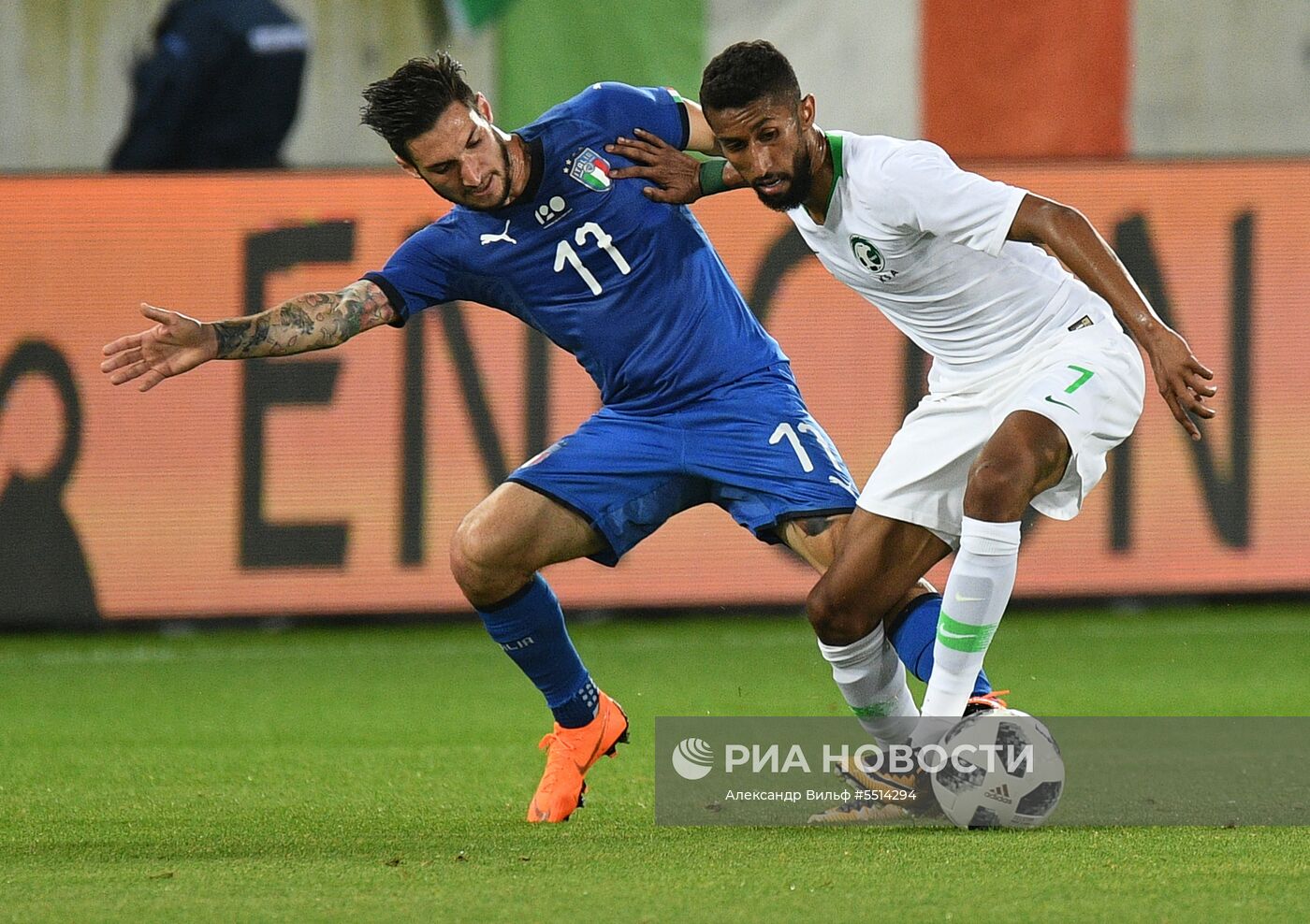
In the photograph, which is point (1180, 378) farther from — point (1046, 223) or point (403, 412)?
point (403, 412)

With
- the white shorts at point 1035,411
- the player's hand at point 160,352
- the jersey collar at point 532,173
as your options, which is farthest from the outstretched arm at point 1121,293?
the player's hand at point 160,352

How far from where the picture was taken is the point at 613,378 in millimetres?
5137

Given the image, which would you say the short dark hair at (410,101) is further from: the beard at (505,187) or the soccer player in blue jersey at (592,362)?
the beard at (505,187)

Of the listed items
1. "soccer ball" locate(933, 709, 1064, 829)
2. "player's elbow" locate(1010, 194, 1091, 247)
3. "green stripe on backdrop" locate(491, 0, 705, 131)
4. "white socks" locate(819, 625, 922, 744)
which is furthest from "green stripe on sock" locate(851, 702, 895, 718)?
"green stripe on backdrop" locate(491, 0, 705, 131)

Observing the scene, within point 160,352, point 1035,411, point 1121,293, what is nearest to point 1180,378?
point 1121,293

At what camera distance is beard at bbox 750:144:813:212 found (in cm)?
454

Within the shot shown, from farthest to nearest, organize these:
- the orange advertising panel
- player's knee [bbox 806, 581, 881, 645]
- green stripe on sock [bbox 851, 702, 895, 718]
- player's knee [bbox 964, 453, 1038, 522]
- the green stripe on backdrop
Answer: the green stripe on backdrop, the orange advertising panel, green stripe on sock [bbox 851, 702, 895, 718], player's knee [bbox 806, 581, 881, 645], player's knee [bbox 964, 453, 1038, 522]

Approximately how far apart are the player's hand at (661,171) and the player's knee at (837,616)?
110cm

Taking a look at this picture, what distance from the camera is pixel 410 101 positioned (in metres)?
4.64

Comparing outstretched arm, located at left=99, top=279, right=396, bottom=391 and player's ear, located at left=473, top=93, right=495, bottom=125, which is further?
player's ear, located at left=473, top=93, right=495, bottom=125

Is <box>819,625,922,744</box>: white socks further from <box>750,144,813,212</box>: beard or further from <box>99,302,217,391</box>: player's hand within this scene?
<box>99,302,217,391</box>: player's hand

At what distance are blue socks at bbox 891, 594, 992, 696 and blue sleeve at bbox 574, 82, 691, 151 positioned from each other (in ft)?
4.52

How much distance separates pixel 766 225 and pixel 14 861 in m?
5.20

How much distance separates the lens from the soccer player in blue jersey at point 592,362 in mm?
4828
